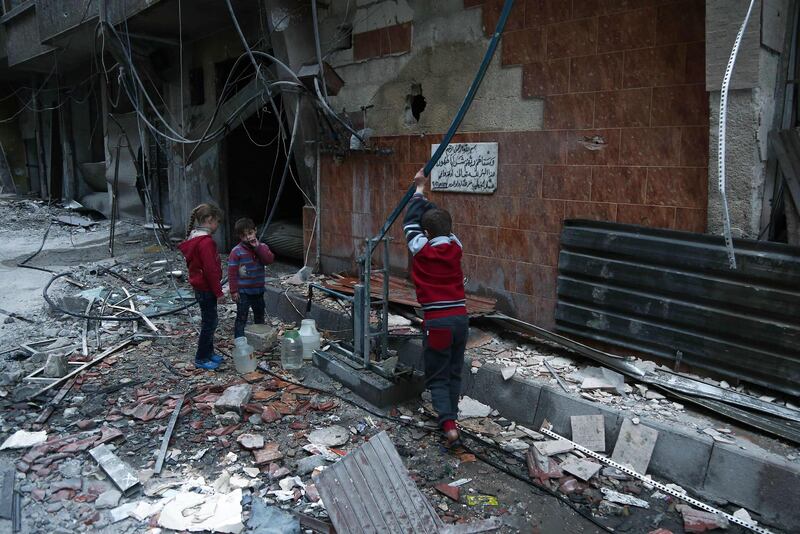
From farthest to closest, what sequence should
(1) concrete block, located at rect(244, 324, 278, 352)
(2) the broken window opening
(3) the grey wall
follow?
(2) the broken window opening, (1) concrete block, located at rect(244, 324, 278, 352), (3) the grey wall

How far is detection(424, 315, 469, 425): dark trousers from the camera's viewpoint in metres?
3.98

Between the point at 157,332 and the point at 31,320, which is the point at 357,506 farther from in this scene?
the point at 31,320

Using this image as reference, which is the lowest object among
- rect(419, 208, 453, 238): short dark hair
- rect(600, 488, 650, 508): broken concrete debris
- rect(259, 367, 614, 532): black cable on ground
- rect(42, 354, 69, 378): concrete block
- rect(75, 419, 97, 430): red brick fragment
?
rect(600, 488, 650, 508): broken concrete debris

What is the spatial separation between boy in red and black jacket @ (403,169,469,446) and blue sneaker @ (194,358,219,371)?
236cm

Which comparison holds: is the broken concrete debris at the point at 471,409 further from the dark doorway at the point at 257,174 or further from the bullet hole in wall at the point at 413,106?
the dark doorway at the point at 257,174

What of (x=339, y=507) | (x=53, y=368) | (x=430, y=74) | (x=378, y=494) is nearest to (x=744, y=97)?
(x=430, y=74)

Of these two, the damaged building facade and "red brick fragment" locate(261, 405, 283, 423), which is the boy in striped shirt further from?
the damaged building facade

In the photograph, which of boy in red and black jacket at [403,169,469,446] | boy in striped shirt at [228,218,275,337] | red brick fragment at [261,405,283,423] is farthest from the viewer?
boy in striped shirt at [228,218,275,337]

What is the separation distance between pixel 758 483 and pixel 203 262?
456 centimetres

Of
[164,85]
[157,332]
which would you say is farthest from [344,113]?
[164,85]

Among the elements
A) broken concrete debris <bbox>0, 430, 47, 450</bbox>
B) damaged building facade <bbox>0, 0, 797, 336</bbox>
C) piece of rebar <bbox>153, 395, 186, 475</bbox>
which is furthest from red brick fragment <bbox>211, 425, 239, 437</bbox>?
damaged building facade <bbox>0, 0, 797, 336</bbox>

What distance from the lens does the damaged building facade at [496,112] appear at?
4.13 meters

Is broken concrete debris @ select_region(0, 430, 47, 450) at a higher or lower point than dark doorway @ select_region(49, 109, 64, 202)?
lower

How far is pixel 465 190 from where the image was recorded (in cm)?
595
